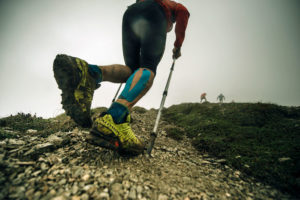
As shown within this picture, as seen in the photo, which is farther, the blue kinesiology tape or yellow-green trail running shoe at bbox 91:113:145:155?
the blue kinesiology tape

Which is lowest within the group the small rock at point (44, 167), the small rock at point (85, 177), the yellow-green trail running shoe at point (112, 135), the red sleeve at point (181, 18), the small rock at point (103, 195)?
the small rock at point (103, 195)

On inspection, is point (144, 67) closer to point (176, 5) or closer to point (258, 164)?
point (176, 5)

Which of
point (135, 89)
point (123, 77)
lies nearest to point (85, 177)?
point (135, 89)

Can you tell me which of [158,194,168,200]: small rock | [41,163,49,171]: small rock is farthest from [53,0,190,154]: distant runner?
[158,194,168,200]: small rock

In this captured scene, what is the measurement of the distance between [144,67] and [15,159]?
237 centimetres

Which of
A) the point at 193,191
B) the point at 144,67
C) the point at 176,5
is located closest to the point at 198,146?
the point at 193,191

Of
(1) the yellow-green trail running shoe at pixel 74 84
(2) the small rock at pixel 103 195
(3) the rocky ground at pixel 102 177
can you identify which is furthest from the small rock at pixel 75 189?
(1) the yellow-green trail running shoe at pixel 74 84

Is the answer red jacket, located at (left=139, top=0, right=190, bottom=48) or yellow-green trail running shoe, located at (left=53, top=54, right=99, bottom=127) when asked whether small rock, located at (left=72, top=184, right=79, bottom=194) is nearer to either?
yellow-green trail running shoe, located at (left=53, top=54, right=99, bottom=127)

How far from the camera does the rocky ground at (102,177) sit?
1.32m

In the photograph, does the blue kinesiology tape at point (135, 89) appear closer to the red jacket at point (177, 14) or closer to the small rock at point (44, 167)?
the small rock at point (44, 167)

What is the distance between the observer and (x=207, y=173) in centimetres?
229

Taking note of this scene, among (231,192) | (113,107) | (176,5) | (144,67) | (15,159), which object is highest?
(176,5)

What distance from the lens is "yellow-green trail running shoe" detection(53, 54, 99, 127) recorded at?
7.01 feet

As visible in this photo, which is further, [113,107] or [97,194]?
[113,107]
